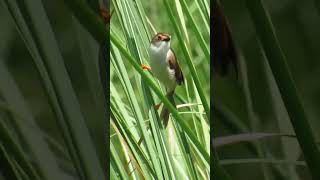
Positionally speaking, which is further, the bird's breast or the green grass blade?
the bird's breast

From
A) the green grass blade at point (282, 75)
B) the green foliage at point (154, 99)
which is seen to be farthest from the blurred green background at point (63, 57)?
the green grass blade at point (282, 75)

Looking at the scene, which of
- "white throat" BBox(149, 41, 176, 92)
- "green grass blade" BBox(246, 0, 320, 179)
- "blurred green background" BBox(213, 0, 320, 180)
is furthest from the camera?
"white throat" BBox(149, 41, 176, 92)

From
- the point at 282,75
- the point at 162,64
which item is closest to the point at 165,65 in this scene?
Result: the point at 162,64

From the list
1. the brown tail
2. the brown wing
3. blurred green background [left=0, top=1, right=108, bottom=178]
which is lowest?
the brown tail

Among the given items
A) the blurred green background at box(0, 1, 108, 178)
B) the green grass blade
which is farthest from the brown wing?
the green grass blade

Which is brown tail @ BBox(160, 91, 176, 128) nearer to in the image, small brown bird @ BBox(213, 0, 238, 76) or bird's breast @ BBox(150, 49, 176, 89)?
bird's breast @ BBox(150, 49, 176, 89)

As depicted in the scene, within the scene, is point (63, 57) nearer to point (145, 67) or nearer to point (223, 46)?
point (145, 67)

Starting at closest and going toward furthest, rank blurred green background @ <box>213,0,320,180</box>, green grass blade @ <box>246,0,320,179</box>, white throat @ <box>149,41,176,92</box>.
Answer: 1. green grass blade @ <box>246,0,320,179</box>
2. blurred green background @ <box>213,0,320,180</box>
3. white throat @ <box>149,41,176,92</box>

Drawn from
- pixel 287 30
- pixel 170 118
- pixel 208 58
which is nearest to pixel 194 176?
pixel 170 118
